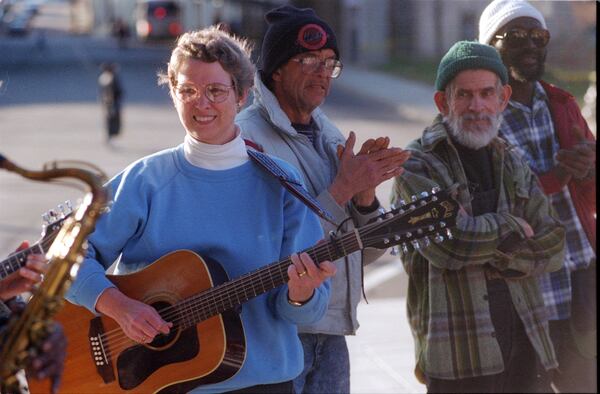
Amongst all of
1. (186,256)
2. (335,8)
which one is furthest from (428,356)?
(335,8)

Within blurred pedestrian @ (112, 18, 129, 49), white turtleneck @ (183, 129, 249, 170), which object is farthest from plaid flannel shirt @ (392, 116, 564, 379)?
blurred pedestrian @ (112, 18, 129, 49)

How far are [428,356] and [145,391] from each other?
3.31 feet

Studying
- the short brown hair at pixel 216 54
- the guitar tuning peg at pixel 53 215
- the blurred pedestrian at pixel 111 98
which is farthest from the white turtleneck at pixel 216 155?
the blurred pedestrian at pixel 111 98

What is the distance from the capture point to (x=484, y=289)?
11.4 feet

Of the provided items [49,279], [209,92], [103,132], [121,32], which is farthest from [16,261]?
[121,32]

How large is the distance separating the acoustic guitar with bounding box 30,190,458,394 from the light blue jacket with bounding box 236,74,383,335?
0.90 feet

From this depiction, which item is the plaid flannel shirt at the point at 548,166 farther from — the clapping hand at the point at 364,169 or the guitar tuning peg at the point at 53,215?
the guitar tuning peg at the point at 53,215

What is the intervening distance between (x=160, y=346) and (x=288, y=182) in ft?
1.77

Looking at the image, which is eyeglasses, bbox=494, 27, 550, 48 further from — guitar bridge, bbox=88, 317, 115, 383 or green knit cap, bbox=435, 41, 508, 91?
guitar bridge, bbox=88, 317, 115, 383

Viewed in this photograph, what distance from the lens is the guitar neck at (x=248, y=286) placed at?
9.21 ft

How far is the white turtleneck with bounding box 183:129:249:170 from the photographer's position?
2854mm

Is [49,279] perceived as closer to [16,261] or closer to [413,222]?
[16,261]

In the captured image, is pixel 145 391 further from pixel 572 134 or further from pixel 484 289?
pixel 572 134

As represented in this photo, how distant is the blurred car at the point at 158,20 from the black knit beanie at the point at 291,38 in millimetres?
28047
